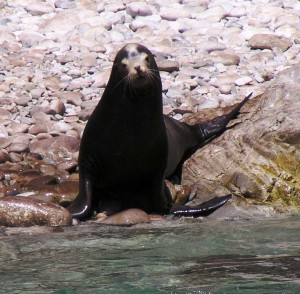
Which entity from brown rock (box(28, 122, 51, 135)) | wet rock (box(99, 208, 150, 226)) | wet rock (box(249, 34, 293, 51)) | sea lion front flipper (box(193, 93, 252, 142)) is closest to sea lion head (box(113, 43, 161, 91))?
wet rock (box(99, 208, 150, 226))

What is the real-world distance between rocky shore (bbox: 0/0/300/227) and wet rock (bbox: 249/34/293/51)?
0.6 inches

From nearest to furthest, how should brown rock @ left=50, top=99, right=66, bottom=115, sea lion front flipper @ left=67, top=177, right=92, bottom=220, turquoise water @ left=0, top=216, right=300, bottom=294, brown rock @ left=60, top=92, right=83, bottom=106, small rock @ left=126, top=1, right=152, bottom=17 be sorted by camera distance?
turquoise water @ left=0, top=216, right=300, bottom=294 → sea lion front flipper @ left=67, top=177, right=92, bottom=220 → brown rock @ left=50, top=99, right=66, bottom=115 → brown rock @ left=60, top=92, right=83, bottom=106 → small rock @ left=126, top=1, right=152, bottom=17

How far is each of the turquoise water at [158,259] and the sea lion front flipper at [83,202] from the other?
38 centimetres

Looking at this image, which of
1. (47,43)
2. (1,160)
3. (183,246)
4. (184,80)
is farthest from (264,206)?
(47,43)

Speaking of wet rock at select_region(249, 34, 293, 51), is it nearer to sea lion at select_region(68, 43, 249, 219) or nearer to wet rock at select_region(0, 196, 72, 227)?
sea lion at select_region(68, 43, 249, 219)

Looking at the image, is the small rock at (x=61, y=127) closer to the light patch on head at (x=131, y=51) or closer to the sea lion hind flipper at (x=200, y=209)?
the sea lion hind flipper at (x=200, y=209)

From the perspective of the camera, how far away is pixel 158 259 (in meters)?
6.30

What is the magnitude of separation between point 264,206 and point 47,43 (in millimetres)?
5765

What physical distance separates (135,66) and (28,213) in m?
1.46

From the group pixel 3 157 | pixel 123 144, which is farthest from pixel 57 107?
pixel 123 144

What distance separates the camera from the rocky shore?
33.1ft

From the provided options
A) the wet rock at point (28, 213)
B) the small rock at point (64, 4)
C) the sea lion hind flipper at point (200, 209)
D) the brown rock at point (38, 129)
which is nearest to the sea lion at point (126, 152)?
the sea lion hind flipper at point (200, 209)

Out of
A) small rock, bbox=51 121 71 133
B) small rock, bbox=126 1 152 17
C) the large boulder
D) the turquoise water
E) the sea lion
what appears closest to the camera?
the turquoise water

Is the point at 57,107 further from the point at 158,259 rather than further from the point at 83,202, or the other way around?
the point at 158,259
